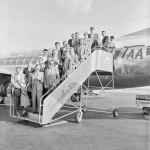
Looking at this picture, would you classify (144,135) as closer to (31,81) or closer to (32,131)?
(32,131)

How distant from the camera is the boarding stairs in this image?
29.3 feet

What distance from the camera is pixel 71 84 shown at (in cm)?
993

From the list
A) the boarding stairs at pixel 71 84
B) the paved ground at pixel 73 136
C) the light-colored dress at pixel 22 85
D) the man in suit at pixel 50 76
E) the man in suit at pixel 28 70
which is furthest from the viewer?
the man in suit at pixel 28 70

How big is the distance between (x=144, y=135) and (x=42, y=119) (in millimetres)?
3711

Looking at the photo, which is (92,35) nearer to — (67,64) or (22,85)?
(67,64)

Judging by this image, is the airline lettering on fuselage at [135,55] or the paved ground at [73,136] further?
the airline lettering on fuselage at [135,55]

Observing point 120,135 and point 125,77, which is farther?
point 125,77

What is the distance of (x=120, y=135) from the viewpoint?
8062 mm

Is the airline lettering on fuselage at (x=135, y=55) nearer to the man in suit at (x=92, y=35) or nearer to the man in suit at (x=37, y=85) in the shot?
the man in suit at (x=92, y=35)

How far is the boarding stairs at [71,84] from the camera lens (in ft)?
29.3

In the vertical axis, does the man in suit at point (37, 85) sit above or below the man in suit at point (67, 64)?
below

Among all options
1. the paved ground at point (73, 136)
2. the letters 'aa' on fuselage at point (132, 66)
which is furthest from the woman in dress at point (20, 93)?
the letters 'aa' on fuselage at point (132, 66)

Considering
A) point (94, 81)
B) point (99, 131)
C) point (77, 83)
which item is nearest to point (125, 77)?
point (94, 81)

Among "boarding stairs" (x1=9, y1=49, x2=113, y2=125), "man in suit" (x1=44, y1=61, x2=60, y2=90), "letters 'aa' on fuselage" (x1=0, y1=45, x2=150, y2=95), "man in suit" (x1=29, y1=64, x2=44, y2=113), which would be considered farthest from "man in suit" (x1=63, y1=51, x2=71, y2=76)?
"letters 'aa' on fuselage" (x1=0, y1=45, x2=150, y2=95)
